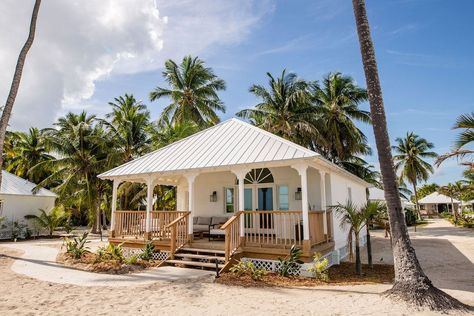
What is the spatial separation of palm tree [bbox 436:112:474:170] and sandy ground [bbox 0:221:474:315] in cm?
404

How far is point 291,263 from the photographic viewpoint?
9.35 metres

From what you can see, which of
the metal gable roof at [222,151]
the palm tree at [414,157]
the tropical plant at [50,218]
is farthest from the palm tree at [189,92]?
the palm tree at [414,157]

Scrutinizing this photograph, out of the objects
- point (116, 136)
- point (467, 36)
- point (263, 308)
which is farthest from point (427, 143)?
point (263, 308)

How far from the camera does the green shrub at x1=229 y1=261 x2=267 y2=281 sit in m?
8.89

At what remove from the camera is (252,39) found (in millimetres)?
12695

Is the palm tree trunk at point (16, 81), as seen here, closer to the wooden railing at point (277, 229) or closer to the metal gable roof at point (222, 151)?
the metal gable roof at point (222, 151)

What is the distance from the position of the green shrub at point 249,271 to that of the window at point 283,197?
448cm

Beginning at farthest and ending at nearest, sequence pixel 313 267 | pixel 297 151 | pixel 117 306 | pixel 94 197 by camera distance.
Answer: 1. pixel 94 197
2. pixel 297 151
3. pixel 313 267
4. pixel 117 306

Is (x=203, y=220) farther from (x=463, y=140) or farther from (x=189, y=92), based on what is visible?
(x=189, y=92)

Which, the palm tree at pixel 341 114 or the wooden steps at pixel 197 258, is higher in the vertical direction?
the palm tree at pixel 341 114

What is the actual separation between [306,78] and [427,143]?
25.9 meters

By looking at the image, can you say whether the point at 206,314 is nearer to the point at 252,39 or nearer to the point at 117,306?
the point at 117,306

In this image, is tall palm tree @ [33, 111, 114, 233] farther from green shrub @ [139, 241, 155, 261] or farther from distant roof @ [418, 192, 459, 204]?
distant roof @ [418, 192, 459, 204]

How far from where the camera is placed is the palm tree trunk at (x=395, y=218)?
6.51 meters
